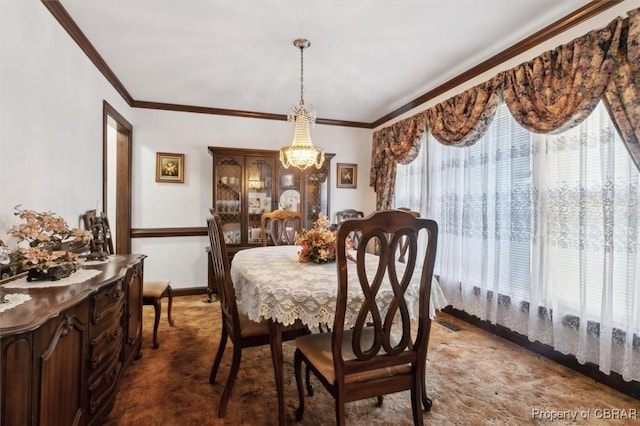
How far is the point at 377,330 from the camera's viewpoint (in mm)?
1393

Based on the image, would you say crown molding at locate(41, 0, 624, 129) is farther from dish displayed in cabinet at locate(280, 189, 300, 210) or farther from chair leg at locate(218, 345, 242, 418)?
chair leg at locate(218, 345, 242, 418)

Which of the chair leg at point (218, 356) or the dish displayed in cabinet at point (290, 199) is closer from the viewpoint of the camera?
the chair leg at point (218, 356)

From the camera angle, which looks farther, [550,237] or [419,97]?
[419,97]

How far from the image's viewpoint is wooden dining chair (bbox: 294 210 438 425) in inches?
51.8

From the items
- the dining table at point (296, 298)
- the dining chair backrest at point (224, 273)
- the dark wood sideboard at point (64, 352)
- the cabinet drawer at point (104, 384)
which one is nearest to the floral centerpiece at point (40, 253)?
the dark wood sideboard at point (64, 352)

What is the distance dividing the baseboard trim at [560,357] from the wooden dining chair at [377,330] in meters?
1.49

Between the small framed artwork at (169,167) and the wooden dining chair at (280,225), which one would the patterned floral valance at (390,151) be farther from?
the small framed artwork at (169,167)

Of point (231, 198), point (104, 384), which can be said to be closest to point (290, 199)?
point (231, 198)

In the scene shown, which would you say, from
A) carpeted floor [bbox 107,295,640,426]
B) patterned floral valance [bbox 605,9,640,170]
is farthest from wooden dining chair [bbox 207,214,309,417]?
patterned floral valance [bbox 605,9,640,170]

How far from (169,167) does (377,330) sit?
12.1ft

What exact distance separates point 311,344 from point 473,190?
2290 millimetres

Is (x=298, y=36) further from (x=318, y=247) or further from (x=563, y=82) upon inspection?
(x=563, y=82)

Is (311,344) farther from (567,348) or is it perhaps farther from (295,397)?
(567,348)

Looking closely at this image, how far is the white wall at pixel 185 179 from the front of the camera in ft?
13.2
